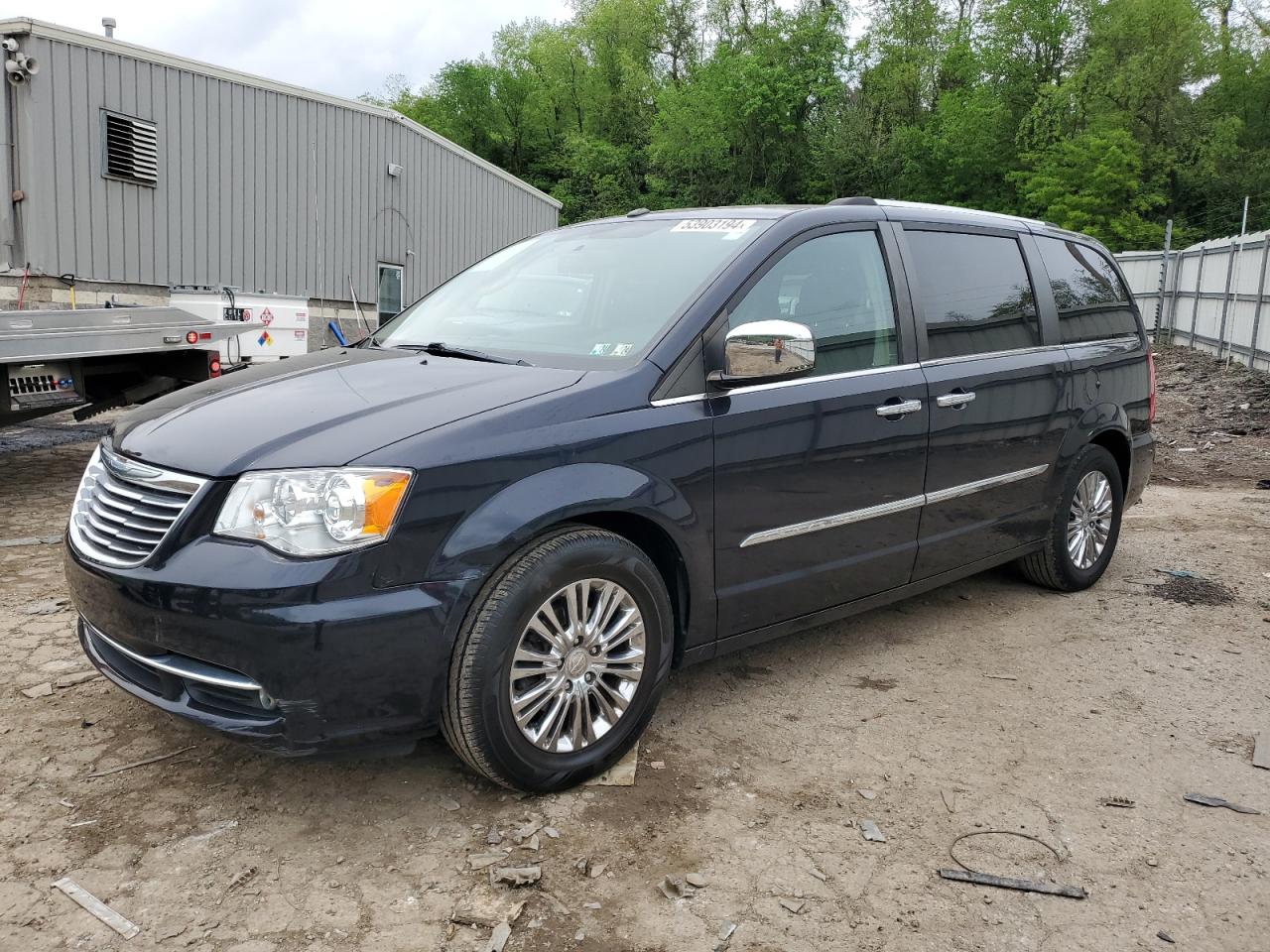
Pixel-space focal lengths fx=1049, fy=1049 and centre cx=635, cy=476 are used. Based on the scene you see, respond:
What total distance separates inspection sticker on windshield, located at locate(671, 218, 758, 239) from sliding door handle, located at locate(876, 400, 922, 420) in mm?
840

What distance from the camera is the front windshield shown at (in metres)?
3.54

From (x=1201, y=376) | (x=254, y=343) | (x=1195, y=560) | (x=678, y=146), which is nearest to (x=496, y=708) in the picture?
(x=1195, y=560)

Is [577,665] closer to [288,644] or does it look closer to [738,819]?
[738,819]

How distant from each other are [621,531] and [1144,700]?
2.26m

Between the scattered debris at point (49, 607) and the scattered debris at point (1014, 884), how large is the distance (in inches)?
151

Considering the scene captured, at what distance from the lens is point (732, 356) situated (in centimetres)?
336

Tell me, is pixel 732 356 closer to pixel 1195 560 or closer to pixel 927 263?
pixel 927 263

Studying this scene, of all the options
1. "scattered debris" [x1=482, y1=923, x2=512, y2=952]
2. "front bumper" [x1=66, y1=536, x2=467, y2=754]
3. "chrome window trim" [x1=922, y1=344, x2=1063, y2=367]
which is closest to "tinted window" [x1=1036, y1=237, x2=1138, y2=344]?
"chrome window trim" [x1=922, y1=344, x2=1063, y2=367]

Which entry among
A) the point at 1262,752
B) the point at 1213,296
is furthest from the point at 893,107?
the point at 1262,752

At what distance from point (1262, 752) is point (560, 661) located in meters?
2.48

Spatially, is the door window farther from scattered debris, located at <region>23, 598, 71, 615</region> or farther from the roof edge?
scattered debris, located at <region>23, 598, 71, 615</region>

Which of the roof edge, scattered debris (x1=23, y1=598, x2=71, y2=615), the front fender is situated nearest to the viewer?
the front fender

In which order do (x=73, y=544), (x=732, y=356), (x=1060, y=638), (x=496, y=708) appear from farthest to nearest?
(x=1060, y=638), (x=732, y=356), (x=73, y=544), (x=496, y=708)

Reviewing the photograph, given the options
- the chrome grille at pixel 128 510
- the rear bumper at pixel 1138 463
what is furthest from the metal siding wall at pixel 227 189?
the rear bumper at pixel 1138 463
